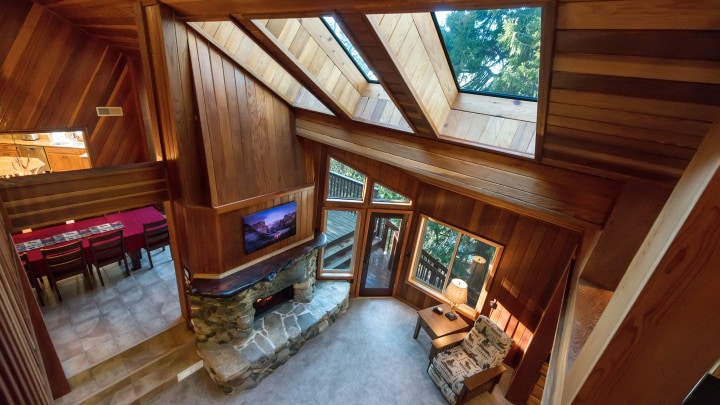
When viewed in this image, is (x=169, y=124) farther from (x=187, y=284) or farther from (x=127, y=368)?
(x=127, y=368)

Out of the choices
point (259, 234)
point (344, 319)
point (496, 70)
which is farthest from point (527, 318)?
point (259, 234)

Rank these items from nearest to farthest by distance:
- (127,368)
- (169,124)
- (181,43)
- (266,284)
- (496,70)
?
(496,70) < (181,43) < (169,124) < (127,368) < (266,284)

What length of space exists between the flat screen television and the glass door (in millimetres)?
1416

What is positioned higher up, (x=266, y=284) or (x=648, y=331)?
(x=648, y=331)

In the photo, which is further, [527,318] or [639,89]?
[527,318]

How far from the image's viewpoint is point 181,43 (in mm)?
2762

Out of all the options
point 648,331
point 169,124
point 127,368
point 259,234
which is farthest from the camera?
point 259,234

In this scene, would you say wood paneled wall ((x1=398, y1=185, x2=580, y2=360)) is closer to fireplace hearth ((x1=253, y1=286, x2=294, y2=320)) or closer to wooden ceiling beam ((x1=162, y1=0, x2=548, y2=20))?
fireplace hearth ((x1=253, y1=286, x2=294, y2=320))

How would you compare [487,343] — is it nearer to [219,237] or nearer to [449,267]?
[449,267]

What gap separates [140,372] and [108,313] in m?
1.20

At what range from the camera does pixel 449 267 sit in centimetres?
505

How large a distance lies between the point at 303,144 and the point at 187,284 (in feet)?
8.08

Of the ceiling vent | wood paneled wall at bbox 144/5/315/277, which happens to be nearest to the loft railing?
wood paneled wall at bbox 144/5/315/277

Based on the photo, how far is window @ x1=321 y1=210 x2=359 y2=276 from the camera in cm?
561
